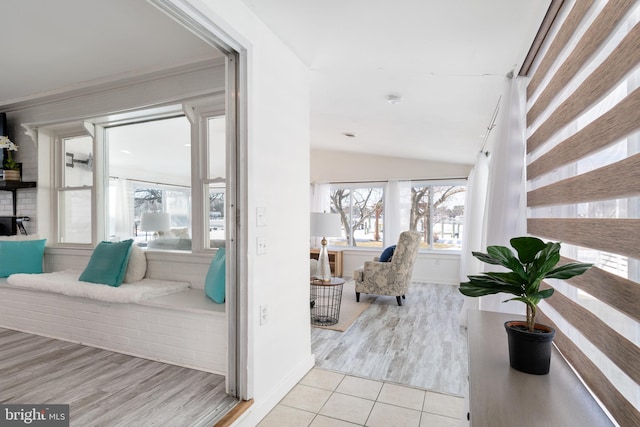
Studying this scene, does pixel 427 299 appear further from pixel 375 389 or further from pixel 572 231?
pixel 572 231

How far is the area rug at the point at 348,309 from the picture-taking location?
378 centimetres

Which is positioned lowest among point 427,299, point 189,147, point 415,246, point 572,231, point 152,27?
point 427,299

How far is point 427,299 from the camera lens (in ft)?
16.8

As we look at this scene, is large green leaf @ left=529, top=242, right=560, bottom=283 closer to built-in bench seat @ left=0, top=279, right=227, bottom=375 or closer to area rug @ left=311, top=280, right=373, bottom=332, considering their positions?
built-in bench seat @ left=0, top=279, right=227, bottom=375

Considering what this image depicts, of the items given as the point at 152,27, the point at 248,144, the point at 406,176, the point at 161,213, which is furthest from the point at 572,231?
the point at 406,176

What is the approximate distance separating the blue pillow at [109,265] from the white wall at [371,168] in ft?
15.2

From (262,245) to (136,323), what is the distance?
142 cm

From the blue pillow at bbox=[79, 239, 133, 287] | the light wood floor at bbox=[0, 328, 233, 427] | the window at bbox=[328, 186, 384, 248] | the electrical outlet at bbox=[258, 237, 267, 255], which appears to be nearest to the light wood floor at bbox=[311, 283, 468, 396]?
the light wood floor at bbox=[0, 328, 233, 427]

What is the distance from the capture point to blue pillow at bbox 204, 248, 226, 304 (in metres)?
2.59

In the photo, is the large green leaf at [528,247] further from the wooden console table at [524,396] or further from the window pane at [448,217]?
the window pane at [448,217]

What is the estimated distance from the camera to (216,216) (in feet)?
10.7

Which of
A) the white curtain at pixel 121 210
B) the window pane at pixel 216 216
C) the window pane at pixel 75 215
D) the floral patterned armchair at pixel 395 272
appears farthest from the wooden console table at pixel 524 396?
the window pane at pixel 75 215

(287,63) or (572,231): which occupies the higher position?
(287,63)

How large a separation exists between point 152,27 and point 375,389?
2824mm
